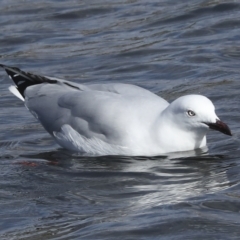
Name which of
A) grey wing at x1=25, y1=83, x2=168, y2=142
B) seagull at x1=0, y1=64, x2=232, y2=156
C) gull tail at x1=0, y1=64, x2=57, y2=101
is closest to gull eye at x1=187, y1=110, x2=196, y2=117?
seagull at x1=0, y1=64, x2=232, y2=156

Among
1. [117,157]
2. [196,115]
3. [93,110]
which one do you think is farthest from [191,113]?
[93,110]

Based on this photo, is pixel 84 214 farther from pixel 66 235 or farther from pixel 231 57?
pixel 231 57

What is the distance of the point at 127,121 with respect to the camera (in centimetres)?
749

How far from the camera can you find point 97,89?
801cm

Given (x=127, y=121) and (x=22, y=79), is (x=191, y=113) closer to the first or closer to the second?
(x=127, y=121)

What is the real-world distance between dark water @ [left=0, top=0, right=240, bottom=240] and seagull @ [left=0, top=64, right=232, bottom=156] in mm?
122

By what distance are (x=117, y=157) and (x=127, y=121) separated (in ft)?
1.09

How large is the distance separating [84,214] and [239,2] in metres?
7.85

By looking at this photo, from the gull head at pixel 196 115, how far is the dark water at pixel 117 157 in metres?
0.27

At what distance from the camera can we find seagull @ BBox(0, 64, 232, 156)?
7488 millimetres

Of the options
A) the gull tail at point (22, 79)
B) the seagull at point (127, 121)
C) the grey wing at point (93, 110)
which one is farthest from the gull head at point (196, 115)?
the gull tail at point (22, 79)

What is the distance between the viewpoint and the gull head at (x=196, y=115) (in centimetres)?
732

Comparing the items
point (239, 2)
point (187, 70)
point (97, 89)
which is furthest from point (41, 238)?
point (239, 2)

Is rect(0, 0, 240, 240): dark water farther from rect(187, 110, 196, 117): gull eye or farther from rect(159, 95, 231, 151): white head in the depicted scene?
rect(187, 110, 196, 117): gull eye
